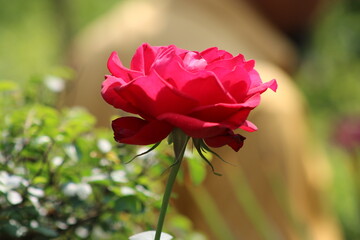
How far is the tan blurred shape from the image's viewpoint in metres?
1.66

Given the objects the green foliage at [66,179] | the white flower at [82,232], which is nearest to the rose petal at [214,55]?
the green foliage at [66,179]

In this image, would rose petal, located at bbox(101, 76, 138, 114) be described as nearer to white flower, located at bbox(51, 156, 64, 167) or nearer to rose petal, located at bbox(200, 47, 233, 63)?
rose petal, located at bbox(200, 47, 233, 63)

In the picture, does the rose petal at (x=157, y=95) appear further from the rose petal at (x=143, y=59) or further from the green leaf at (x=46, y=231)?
the green leaf at (x=46, y=231)

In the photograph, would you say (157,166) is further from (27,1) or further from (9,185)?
(27,1)

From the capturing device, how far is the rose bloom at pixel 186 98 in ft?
1.72

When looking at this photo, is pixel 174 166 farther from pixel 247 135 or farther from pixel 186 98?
pixel 247 135

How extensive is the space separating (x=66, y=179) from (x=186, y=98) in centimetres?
32

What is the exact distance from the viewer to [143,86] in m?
0.53

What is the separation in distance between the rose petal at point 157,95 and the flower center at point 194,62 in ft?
0.12

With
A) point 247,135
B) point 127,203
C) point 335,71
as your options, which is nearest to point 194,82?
point 127,203

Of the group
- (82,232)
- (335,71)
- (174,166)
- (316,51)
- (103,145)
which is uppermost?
(174,166)

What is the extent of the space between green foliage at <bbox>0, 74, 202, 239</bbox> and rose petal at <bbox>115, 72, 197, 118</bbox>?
0.84ft

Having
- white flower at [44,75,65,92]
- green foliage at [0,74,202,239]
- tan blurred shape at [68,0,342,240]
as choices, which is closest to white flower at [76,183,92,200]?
green foliage at [0,74,202,239]

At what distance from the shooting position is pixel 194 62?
22.2 inches
